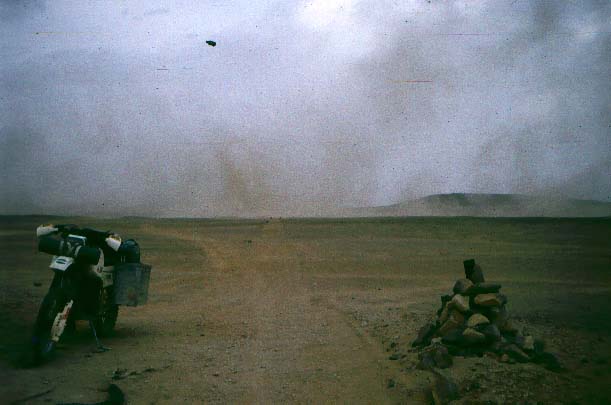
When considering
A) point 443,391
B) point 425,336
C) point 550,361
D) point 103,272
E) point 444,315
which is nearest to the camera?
point 443,391

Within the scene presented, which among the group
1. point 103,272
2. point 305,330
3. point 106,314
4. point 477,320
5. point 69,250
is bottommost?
point 305,330

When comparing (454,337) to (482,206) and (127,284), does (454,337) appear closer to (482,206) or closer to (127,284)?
(127,284)

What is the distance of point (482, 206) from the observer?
8550 centimetres

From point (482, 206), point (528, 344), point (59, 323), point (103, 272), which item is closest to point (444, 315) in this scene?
point (528, 344)

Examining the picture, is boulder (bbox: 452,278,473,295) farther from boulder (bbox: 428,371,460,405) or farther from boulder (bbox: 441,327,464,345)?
boulder (bbox: 428,371,460,405)

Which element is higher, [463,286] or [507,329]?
[463,286]

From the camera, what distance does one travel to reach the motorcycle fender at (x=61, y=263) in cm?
757

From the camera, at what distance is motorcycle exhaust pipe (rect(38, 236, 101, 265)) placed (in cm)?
775

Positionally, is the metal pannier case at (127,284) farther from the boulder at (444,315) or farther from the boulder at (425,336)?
the boulder at (444,315)

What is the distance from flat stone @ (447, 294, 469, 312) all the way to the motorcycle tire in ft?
18.0

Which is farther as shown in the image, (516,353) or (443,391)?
(516,353)

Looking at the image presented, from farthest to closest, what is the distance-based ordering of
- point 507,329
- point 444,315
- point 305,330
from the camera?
point 305,330
point 444,315
point 507,329

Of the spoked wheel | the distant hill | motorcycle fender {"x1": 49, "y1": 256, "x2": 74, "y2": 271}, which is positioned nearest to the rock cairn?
the spoked wheel

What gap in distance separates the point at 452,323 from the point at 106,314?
5600 millimetres
